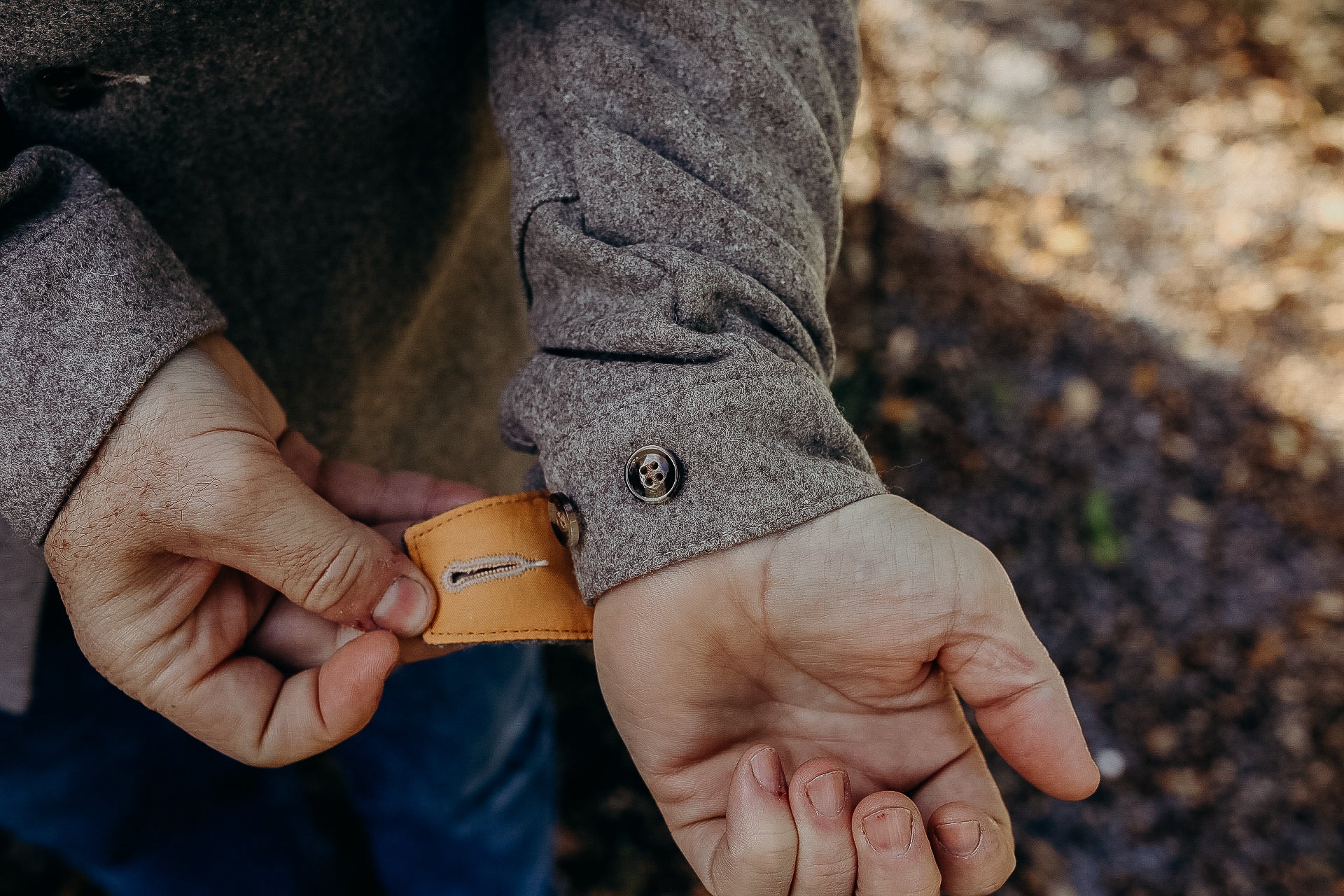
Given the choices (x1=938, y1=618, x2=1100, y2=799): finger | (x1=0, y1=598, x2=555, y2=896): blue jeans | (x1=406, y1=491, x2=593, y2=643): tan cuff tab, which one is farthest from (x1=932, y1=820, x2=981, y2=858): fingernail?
(x1=0, y1=598, x2=555, y2=896): blue jeans

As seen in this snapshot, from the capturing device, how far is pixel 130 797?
5.97 feet

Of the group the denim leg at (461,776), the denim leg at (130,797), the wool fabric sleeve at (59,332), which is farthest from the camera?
the denim leg at (461,776)

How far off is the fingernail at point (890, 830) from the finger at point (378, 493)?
85 centimetres

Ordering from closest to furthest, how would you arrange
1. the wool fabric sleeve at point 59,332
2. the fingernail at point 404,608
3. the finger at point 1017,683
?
the wool fabric sleeve at point 59,332 < the finger at point 1017,683 < the fingernail at point 404,608

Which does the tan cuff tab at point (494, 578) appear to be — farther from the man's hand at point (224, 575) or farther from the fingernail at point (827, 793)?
the fingernail at point (827, 793)

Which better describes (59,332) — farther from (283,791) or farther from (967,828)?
(283,791)

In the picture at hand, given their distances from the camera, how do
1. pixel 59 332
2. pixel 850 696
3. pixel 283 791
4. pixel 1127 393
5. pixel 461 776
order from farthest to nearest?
pixel 1127 393 < pixel 283 791 < pixel 461 776 < pixel 850 696 < pixel 59 332

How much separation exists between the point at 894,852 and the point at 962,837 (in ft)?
0.38

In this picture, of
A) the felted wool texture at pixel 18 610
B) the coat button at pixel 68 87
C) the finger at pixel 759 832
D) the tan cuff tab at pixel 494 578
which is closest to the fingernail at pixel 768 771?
the finger at pixel 759 832

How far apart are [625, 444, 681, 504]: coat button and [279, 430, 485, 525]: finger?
46 centimetres

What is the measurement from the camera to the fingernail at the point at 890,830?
1.09 metres

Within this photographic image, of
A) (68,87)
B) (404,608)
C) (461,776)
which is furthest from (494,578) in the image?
(461,776)

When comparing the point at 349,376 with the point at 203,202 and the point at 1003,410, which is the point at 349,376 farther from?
the point at 1003,410

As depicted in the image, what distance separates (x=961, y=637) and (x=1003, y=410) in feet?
8.15
